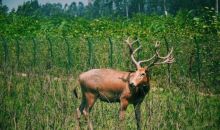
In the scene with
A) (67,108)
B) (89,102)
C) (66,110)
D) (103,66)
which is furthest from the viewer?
(103,66)

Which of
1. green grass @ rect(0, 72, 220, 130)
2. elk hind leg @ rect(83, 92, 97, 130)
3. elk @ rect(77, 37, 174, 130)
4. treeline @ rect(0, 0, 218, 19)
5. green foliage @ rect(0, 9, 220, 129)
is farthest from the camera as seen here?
treeline @ rect(0, 0, 218, 19)

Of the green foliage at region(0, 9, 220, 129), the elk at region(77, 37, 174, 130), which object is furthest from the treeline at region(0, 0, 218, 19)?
the elk at region(77, 37, 174, 130)

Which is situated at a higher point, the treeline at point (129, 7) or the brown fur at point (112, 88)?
the treeline at point (129, 7)

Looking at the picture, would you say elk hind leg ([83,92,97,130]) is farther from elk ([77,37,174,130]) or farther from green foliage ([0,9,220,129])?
green foliage ([0,9,220,129])

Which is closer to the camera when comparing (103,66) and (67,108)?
(67,108)

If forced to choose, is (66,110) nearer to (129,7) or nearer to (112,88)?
(112,88)

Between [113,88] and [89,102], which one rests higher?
[113,88]

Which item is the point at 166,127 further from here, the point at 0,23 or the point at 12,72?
the point at 0,23

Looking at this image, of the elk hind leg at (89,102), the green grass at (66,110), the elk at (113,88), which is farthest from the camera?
the elk hind leg at (89,102)

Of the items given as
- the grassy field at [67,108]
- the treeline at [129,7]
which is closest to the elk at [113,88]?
the grassy field at [67,108]

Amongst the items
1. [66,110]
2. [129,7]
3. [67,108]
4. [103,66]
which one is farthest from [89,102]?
[129,7]

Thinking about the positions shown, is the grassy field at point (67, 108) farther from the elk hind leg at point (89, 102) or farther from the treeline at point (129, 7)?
the treeline at point (129, 7)

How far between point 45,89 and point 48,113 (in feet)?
3.30

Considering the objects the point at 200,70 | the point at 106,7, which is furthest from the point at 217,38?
the point at 106,7
